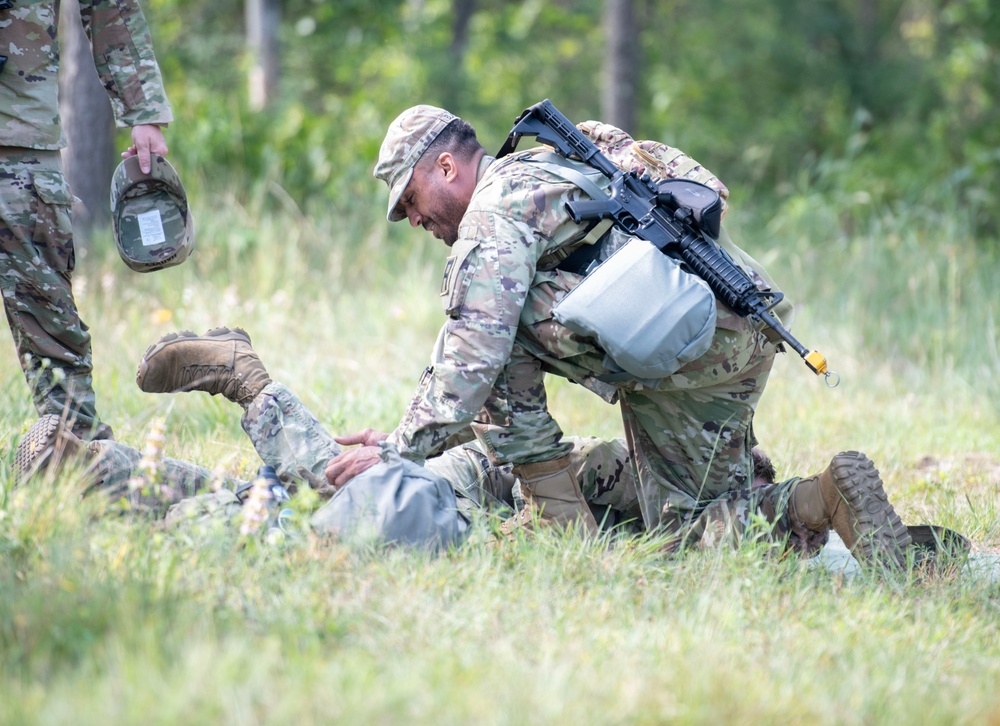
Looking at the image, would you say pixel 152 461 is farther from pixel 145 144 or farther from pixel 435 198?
pixel 145 144

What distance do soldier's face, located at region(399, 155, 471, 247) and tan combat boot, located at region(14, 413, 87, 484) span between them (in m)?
1.21

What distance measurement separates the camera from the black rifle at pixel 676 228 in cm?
320

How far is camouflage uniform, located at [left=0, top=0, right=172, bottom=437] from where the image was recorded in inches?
131

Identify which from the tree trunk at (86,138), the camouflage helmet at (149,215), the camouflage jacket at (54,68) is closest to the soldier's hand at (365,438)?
the camouflage helmet at (149,215)

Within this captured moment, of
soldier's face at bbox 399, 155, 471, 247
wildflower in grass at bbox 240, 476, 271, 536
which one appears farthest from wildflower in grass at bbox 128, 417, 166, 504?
soldier's face at bbox 399, 155, 471, 247

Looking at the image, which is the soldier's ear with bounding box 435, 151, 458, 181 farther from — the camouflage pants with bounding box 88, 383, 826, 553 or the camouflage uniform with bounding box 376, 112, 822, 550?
the camouflage pants with bounding box 88, 383, 826, 553

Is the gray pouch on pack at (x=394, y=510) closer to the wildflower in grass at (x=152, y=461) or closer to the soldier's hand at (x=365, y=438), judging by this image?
the soldier's hand at (x=365, y=438)

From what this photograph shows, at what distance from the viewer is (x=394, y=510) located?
2842 millimetres

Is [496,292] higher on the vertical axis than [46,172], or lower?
lower

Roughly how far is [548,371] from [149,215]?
1.58 meters

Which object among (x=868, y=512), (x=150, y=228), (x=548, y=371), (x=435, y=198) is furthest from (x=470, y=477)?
(x=150, y=228)

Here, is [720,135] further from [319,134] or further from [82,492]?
[82,492]

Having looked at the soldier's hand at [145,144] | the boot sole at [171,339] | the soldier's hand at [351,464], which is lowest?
the soldier's hand at [351,464]

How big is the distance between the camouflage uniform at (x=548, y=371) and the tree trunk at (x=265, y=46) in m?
10.7
